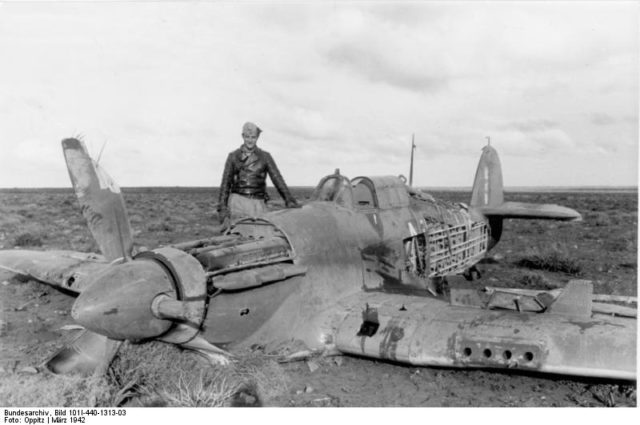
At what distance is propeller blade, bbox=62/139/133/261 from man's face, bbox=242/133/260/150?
208 centimetres

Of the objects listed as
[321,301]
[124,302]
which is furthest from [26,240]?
[124,302]

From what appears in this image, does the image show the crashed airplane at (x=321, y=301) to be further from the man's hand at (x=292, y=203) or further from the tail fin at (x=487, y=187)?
the tail fin at (x=487, y=187)

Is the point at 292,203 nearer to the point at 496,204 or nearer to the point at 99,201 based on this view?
the point at 99,201

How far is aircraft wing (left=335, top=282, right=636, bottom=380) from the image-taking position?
4.55 metres

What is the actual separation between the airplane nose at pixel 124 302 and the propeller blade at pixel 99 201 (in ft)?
3.67

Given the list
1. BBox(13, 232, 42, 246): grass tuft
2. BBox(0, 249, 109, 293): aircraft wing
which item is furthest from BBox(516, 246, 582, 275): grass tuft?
BBox(13, 232, 42, 246): grass tuft

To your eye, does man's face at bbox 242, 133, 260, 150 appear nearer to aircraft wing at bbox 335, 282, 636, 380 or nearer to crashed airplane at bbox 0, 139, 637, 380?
crashed airplane at bbox 0, 139, 637, 380

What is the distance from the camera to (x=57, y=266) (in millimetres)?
8109

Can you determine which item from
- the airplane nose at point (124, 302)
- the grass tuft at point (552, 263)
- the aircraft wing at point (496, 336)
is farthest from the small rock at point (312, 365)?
the grass tuft at point (552, 263)

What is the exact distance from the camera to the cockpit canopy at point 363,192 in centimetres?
696

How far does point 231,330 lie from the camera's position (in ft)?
17.0

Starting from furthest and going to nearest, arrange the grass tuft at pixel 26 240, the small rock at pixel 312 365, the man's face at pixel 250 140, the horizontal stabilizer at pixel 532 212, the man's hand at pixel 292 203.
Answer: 1. the grass tuft at pixel 26 240
2. the horizontal stabilizer at pixel 532 212
3. the man's face at pixel 250 140
4. the man's hand at pixel 292 203
5. the small rock at pixel 312 365
